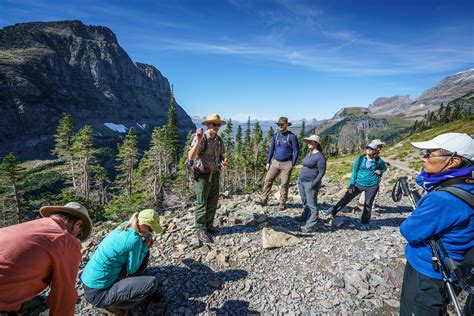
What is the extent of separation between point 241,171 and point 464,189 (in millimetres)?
54310

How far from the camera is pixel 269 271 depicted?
5207 millimetres

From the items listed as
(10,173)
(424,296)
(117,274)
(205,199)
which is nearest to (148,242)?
(117,274)

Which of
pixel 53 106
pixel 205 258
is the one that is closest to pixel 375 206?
pixel 205 258

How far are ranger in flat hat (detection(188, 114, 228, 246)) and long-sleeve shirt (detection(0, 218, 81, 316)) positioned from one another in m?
3.17

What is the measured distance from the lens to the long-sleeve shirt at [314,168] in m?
6.46

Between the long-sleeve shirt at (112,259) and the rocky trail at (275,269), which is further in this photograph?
the rocky trail at (275,269)

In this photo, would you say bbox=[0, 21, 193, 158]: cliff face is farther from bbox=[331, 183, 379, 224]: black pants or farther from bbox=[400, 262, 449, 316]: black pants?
bbox=[400, 262, 449, 316]: black pants

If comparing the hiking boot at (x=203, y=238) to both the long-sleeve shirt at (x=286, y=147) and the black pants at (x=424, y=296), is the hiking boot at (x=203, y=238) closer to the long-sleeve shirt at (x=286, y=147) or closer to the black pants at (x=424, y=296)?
the long-sleeve shirt at (x=286, y=147)

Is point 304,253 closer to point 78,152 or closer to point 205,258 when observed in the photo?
point 205,258

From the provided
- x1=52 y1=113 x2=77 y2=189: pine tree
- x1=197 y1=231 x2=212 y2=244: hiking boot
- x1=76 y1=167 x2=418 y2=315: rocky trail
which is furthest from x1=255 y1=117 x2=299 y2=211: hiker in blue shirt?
x1=52 y1=113 x2=77 y2=189: pine tree

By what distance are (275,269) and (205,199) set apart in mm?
2345

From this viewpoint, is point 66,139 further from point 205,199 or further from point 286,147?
point 286,147

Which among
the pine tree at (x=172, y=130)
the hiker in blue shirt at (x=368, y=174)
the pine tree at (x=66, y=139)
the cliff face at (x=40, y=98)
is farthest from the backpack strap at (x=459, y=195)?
the cliff face at (x=40, y=98)

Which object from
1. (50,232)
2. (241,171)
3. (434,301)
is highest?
(50,232)
